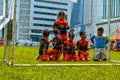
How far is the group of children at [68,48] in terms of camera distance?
9.32 m

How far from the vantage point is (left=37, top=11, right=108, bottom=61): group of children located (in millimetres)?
9336

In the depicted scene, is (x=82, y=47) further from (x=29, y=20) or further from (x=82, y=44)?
(x=29, y=20)

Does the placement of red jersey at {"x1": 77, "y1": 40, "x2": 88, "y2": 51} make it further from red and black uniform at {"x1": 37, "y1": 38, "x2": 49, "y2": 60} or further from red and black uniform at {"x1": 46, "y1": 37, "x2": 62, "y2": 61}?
red and black uniform at {"x1": 37, "y1": 38, "x2": 49, "y2": 60}

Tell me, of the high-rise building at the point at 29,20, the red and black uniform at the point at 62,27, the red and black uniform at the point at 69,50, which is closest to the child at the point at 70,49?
the red and black uniform at the point at 69,50

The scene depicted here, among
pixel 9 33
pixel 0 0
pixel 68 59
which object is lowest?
pixel 68 59

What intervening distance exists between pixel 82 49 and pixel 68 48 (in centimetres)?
68

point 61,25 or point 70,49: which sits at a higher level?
point 61,25

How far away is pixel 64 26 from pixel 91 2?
2927 mm

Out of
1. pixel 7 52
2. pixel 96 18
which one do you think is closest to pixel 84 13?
pixel 96 18

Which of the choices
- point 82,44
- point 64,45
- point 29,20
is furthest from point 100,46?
point 29,20

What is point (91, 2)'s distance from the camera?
1213cm

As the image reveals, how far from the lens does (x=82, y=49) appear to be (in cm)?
1051

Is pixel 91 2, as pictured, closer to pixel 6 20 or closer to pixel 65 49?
pixel 65 49

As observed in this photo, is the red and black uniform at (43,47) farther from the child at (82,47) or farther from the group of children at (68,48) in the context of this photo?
the child at (82,47)
